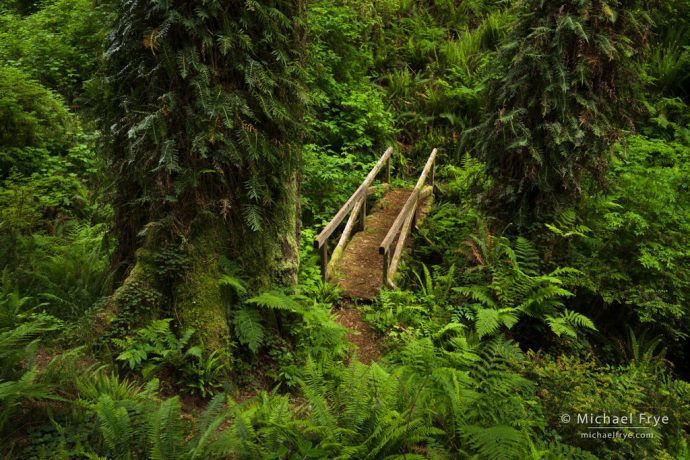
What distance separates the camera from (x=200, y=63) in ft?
12.3

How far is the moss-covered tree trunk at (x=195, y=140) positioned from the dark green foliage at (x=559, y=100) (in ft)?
12.2

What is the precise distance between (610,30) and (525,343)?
443 cm

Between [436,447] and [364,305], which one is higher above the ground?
[436,447]

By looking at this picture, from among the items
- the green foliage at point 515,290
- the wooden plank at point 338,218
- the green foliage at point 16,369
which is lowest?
the green foliage at point 515,290

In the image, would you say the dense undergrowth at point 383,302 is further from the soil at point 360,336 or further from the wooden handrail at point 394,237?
the wooden handrail at point 394,237

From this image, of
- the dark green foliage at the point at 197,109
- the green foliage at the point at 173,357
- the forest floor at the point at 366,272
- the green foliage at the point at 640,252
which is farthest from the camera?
the green foliage at the point at 640,252

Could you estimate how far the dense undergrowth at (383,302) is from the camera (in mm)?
3098

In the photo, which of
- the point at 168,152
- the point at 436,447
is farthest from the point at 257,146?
the point at 436,447

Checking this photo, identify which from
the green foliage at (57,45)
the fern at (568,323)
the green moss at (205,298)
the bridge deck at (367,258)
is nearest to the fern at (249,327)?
the green moss at (205,298)

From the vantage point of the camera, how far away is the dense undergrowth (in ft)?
10.2

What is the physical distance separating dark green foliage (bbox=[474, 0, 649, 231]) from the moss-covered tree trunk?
3.71m

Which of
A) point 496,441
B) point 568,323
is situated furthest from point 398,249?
point 496,441

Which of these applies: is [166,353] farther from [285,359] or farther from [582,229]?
[582,229]

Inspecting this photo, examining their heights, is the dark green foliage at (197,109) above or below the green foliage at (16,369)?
above
